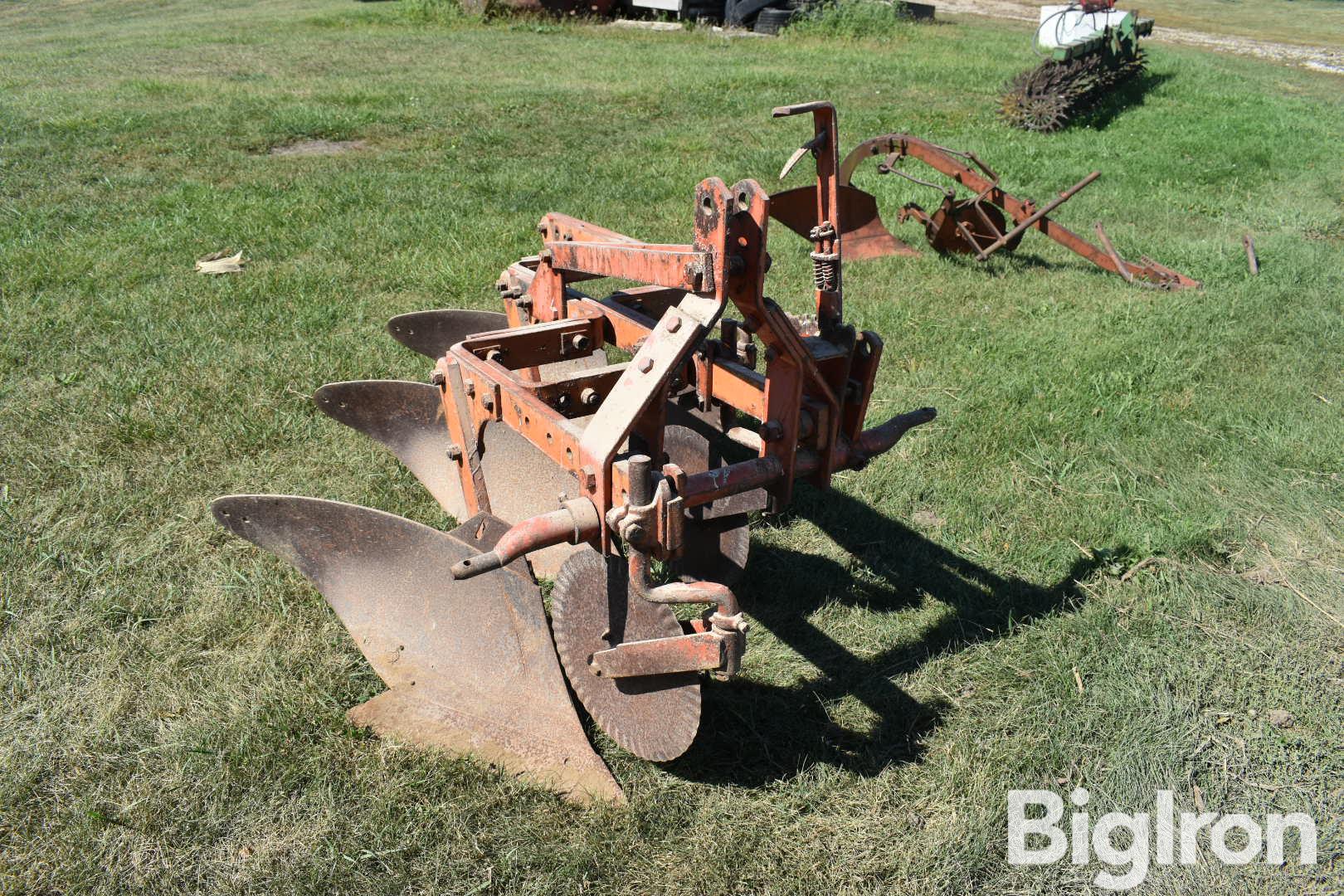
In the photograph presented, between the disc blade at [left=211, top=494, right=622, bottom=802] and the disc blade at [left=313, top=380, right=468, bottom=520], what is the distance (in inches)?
32.3

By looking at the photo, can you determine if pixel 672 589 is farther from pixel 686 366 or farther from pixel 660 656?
pixel 686 366

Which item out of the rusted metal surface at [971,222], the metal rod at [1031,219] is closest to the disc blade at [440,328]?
the rusted metal surface at [971,222]

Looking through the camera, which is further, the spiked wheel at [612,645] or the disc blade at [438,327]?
the disc blade at [438,327]

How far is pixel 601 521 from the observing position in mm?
2369

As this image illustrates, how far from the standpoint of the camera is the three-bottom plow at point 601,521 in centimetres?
229

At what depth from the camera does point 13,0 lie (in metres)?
23.2

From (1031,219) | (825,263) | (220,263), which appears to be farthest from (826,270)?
(220,263)

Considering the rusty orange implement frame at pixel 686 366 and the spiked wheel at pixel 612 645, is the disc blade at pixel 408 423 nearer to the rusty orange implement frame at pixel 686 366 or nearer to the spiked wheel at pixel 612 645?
the rusty orange implement frame at pixel 686 366

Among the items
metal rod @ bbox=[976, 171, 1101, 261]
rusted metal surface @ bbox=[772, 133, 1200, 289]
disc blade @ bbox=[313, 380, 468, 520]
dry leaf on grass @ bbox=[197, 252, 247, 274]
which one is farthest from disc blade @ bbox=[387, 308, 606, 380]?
metal rod @ bbox=[976, 171, 1101, 261]

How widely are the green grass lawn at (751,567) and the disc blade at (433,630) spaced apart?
11 centimetres

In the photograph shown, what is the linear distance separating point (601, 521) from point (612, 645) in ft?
1.32

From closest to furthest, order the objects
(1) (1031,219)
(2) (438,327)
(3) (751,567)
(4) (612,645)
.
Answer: (4) (612,645), (3) (751,567), (2) (438,327), (1) (1031,219)

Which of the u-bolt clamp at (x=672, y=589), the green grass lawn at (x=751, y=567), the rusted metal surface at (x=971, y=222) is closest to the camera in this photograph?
the u-bolt clamp at (x=672, y=589)

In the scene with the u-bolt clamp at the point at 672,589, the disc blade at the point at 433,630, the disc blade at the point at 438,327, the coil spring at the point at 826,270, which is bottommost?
the disc blade at the point at 433,630
